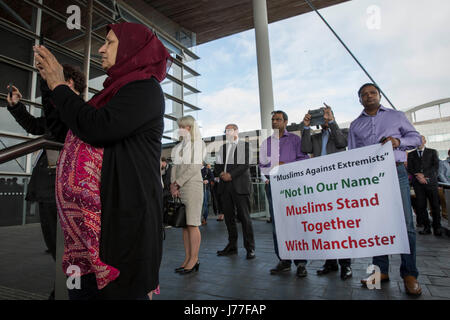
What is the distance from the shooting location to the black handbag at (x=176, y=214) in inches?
117

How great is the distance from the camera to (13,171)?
22.1 ft

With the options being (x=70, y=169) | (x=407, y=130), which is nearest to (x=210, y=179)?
(x=407, y=130)

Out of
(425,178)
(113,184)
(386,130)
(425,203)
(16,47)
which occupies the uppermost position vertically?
(16,47)

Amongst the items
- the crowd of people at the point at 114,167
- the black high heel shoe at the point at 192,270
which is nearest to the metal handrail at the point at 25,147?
the crowd of people at the point at 114,167

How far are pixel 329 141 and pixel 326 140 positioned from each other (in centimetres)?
5

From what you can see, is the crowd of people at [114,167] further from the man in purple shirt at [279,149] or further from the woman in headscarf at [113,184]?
the man in purple shirt at [279,149]

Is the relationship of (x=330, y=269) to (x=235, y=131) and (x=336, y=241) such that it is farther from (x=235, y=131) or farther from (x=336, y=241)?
(x=235, y=131)

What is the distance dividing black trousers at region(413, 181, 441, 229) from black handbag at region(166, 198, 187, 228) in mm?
4852

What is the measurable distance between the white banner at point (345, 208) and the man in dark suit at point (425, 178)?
12.8 feet

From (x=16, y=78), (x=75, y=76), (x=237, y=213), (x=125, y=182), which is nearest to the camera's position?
(x=125, y=182)

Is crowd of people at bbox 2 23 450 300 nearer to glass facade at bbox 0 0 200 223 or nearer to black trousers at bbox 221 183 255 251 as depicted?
black trousers at bbox 221 183 255 251

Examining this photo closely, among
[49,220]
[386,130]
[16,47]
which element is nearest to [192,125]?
[49,220]

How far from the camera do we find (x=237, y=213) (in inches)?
156

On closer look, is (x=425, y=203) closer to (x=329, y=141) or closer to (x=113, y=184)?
(x=329, y=141)
